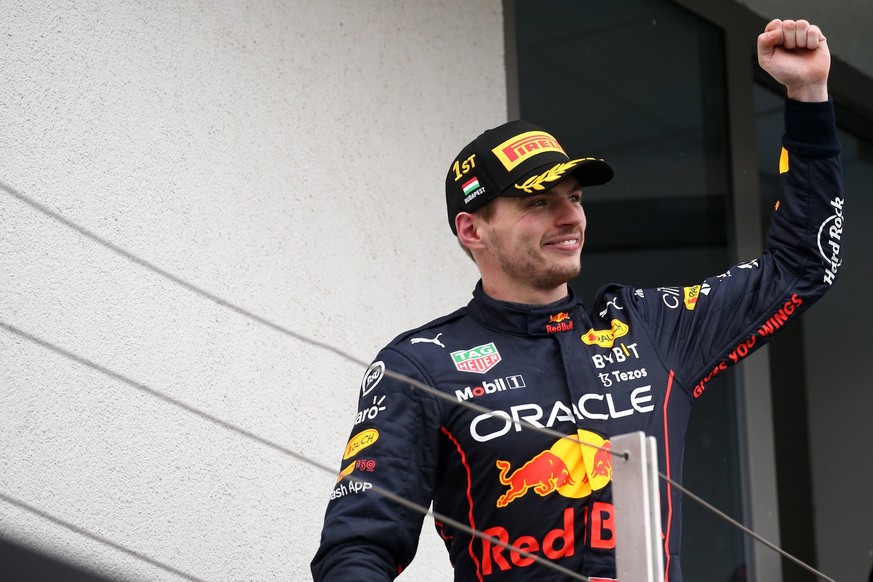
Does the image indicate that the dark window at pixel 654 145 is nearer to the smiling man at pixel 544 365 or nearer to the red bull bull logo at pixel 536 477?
the smiling man at pixel 544 365

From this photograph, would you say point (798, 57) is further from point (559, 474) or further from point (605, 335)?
point (559, 474)

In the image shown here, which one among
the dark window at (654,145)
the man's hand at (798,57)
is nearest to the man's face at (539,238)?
the man's hand at (798,57)

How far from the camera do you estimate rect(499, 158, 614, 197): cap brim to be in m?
1.94

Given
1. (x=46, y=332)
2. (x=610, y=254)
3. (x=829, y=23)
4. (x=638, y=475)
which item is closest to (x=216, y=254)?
(x=46, y=332)

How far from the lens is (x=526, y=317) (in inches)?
77.1

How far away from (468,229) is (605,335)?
291 millimetres

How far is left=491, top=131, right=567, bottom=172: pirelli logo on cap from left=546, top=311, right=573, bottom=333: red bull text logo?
0.79 feet

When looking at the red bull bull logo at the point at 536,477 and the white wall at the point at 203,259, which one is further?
the white wall at the point at 203,259

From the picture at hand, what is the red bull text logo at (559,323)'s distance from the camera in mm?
1961

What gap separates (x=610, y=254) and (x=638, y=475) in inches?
92.2

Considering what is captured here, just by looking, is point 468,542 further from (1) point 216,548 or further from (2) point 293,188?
(2) point 293,188

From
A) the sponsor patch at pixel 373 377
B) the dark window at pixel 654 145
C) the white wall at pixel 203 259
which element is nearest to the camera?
the sponsor patch at pixel 373 377

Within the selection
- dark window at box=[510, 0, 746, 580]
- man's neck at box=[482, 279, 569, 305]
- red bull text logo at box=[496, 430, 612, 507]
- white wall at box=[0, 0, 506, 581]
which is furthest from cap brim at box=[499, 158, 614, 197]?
dark window at box=[510, 0, 746, 580]

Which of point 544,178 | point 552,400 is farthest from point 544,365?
point 544,178
